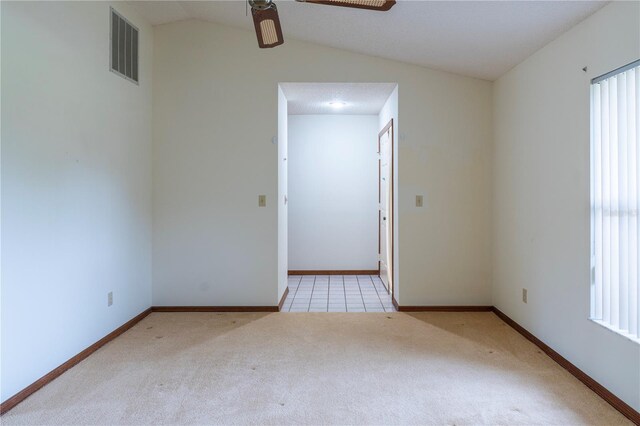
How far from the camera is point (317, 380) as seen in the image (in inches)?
100

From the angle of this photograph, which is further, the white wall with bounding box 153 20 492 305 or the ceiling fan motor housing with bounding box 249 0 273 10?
the white wall with bounding box 153 20 492 305

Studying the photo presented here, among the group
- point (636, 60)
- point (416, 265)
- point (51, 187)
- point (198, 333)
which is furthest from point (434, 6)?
point (198, 333)

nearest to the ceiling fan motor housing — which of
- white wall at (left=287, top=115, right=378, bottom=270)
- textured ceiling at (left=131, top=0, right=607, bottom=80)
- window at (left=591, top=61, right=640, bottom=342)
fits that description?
textured ceiling at (left=131, top=0, right=607, bottom=80)

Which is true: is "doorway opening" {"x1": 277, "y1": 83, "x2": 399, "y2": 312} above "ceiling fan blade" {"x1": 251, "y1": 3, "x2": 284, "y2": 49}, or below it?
below

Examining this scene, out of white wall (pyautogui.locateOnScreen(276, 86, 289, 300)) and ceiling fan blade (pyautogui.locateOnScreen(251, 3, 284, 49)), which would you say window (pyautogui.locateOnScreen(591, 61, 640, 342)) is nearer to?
ceiling fan blade (pyautogui.locateOnScreen(251, 3, 284, 49))

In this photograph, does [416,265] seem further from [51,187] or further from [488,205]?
[51,187]

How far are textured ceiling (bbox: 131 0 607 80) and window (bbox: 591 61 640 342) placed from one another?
1.80 ft

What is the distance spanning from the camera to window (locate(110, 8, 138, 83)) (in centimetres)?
330

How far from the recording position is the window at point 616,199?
2.16 meters

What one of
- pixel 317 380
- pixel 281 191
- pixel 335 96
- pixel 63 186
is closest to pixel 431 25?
pixel 335 96

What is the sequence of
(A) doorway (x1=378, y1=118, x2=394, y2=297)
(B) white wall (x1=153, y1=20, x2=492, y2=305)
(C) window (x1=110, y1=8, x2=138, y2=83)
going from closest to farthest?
(C) window (x1=110, y1=8, x2=138, y2=83)
(B) white wall (x1=153, y1=20, x2=492, y2=305)
(A) doorway (x1=378, y1=118, x2=394, y2=297)

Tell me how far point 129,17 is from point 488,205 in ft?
12.0

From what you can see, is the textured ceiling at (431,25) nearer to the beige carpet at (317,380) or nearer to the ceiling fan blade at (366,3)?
the ceiling fan blade at (366,3)

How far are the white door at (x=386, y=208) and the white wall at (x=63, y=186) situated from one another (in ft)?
8.39
